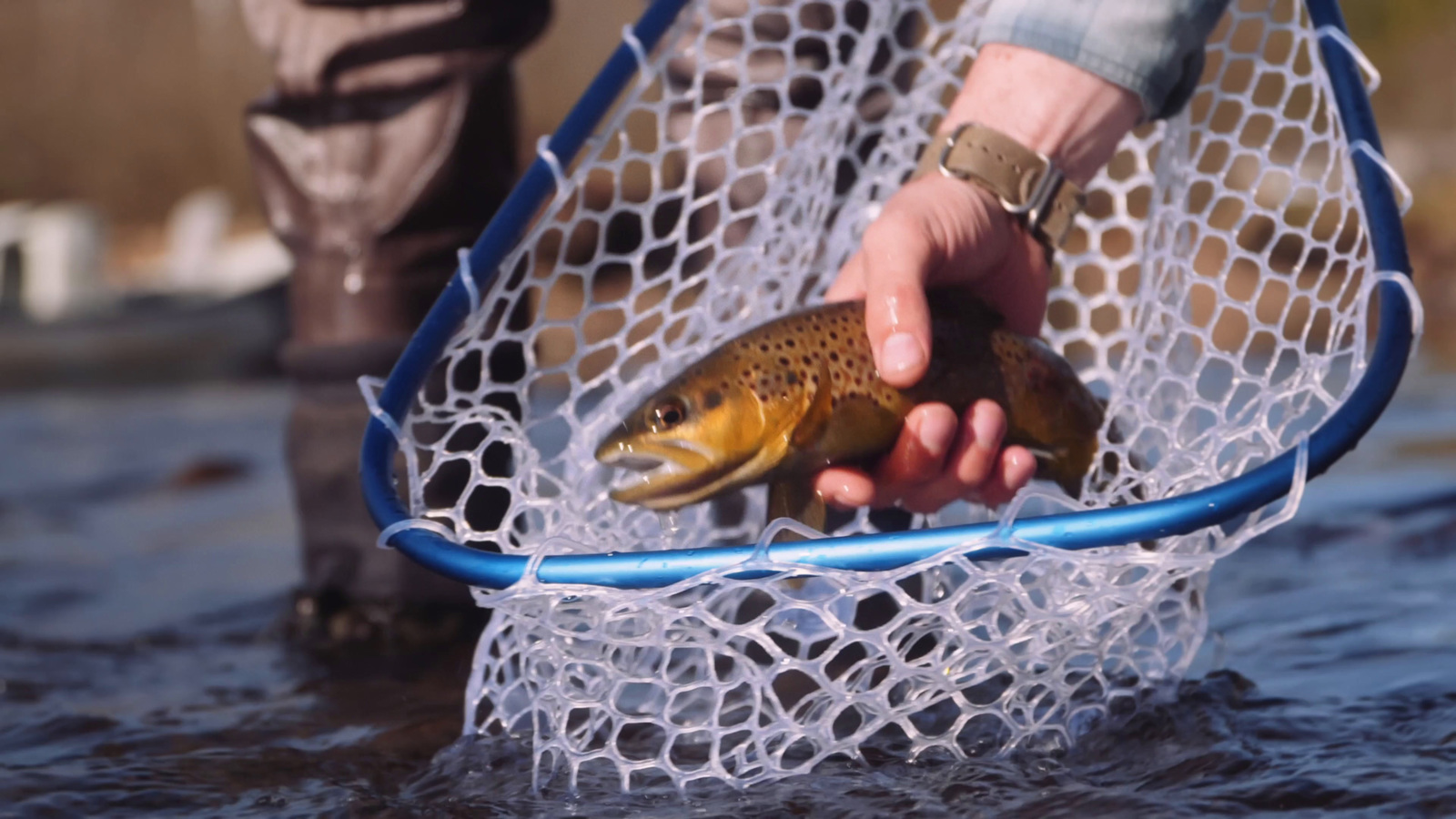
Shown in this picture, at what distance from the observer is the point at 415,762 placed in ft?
5.48

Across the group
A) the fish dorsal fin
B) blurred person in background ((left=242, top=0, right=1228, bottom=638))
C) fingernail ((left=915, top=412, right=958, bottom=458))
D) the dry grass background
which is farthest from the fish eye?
the dry grass background

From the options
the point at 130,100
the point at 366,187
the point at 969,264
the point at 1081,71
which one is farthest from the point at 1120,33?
the point at 130,100

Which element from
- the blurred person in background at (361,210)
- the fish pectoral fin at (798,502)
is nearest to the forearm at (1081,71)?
the fish pectoral fin at (798,502)

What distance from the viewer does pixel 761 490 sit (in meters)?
2.04

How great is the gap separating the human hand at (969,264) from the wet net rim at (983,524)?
0.23m

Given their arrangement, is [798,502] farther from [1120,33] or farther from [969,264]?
[1120,33]

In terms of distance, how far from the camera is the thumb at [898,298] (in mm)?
1352

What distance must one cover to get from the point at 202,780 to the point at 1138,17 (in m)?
1.35

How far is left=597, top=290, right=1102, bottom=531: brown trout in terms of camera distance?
1357mm

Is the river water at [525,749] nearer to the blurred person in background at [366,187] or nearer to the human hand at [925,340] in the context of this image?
the blurred person in background at [366,187]

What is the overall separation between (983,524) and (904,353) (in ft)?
0.72

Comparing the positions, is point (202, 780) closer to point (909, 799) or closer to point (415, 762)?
point (415, 762)

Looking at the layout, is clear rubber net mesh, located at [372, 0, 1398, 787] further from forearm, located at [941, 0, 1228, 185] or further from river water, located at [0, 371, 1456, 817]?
forearm, located at [941, 0, 1228, 185]

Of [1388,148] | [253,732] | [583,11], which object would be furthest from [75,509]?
[1388,148]
